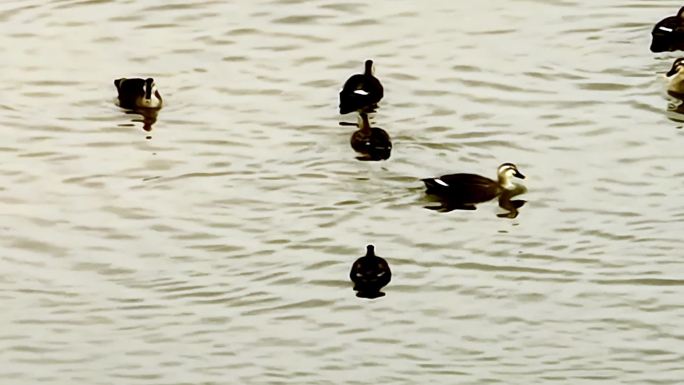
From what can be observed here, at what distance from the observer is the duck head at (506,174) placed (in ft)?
53.9

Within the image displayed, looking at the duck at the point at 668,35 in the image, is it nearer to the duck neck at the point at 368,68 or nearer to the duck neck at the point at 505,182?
the duck neck at the point at 368,68

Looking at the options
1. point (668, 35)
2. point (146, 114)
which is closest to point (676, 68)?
point (668, 35)

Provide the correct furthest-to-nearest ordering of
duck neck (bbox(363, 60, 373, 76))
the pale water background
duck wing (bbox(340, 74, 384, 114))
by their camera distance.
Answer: duck neck (bbox(363, 60, 373, 76)) → duck wing (bbox(340, 74, 384, 114)) → the pale water background

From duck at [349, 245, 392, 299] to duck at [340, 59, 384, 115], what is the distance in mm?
4036

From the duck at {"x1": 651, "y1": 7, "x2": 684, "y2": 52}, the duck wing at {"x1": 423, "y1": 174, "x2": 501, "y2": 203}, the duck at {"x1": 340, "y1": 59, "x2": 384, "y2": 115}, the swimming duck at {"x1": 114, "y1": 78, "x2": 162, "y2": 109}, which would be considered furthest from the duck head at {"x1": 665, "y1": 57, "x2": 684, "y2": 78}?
the swimming duck at {"x1": 114, "y1": 78, "x2": 162, "y2": 109}

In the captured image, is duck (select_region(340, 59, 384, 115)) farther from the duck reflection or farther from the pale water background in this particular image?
the duck reflection

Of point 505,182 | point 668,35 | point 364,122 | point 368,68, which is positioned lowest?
point 505,182

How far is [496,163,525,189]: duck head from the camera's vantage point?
16.4 m

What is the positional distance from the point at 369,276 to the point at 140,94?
192 inches

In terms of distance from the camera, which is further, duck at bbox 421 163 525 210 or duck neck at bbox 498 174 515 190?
duck neck at bbox 498 174 515 190

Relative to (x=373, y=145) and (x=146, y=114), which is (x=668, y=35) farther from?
(x=146, y=114)

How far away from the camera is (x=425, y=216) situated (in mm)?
16125

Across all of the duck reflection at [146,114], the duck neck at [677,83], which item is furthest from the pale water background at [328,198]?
the duck neck at [677,83]

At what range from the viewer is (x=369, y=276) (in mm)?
14625
